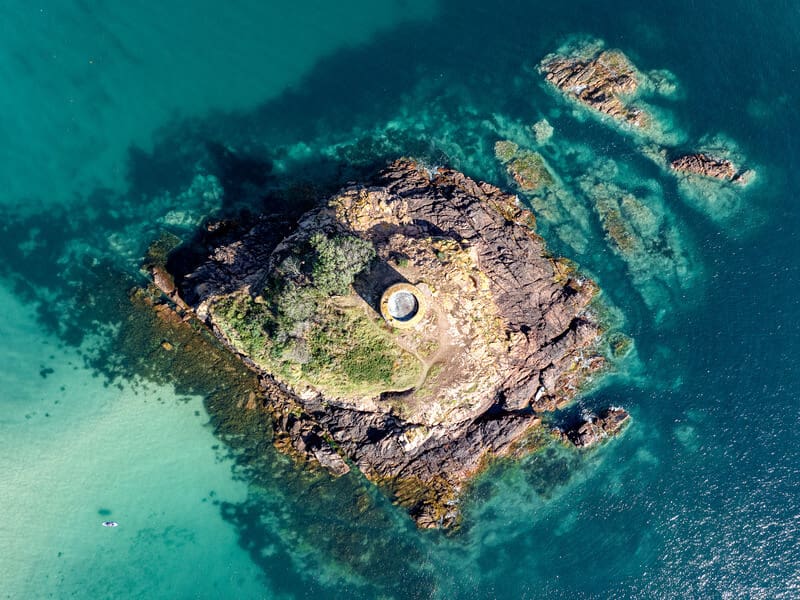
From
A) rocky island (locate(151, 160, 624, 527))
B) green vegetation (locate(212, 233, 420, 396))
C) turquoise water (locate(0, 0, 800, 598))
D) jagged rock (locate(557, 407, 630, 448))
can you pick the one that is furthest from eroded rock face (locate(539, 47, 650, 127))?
jagged rock (locate(557, 407, 630, 448))

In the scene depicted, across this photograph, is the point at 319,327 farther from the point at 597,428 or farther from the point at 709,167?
the point at 709,167

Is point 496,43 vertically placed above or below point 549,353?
above

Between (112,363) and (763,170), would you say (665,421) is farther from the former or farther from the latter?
(112,363)

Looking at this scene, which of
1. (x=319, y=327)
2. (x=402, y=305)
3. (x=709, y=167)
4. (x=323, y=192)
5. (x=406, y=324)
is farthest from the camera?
(x=709, y=167)

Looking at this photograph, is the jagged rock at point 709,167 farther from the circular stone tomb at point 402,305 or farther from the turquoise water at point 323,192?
the circular stone tomb at point 402,305

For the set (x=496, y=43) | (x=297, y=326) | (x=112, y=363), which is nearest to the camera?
(x=297, y=326)

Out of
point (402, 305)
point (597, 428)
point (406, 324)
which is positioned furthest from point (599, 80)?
point (597, 428)

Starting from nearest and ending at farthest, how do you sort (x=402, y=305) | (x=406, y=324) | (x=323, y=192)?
1. (x=406, y=324)
2. (x=402, y=305)
3. (x=323, y=192)

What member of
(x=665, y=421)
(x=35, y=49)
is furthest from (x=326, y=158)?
(x=665, y=421)
